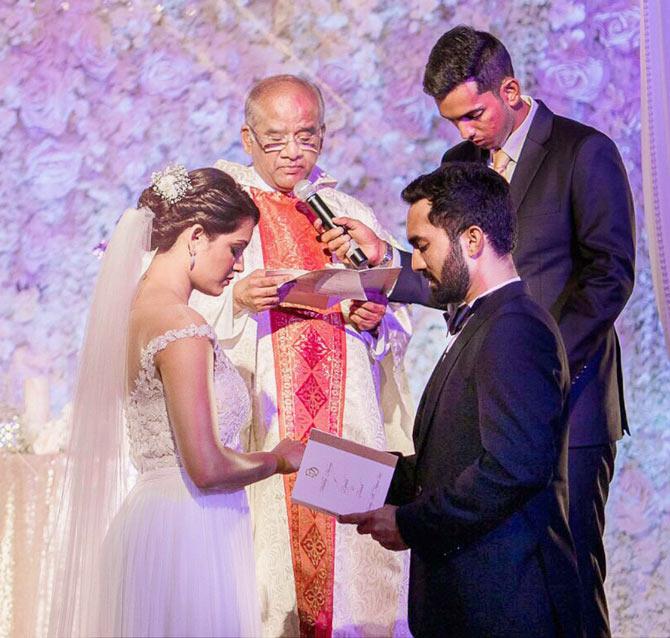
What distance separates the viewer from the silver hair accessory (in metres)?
2.99

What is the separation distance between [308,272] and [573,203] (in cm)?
83

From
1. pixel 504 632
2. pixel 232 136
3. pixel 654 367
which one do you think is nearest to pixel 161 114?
pixel 232 136

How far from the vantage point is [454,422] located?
97.9 inches

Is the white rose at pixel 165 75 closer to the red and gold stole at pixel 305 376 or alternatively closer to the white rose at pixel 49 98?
the white rose at pixel 49 98

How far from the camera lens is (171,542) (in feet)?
9.09

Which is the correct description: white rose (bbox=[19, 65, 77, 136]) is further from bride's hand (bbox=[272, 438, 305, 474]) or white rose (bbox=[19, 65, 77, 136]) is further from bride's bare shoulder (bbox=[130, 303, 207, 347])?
bride's hand (bbox=[272, 438, 305, 474])

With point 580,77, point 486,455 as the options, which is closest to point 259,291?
point 486,455

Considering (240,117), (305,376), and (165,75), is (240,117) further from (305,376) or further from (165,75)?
(305,376)

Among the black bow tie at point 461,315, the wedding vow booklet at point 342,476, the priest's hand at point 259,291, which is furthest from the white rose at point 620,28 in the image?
the wedding vow booklet at point 342,476

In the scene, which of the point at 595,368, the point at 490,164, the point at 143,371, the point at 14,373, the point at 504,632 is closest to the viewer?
the point at 504,632

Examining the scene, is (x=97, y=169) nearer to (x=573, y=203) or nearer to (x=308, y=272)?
(x=308, y=272)

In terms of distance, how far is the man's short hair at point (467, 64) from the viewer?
3467mm

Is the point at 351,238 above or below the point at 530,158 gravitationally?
below

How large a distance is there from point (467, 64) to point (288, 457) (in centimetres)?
138
